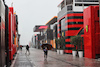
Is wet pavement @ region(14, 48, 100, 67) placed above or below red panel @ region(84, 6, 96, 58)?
below

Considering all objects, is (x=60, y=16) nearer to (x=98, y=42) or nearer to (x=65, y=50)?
(x=65, y=50)

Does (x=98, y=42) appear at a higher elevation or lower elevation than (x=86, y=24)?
lower

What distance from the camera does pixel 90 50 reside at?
28.5m

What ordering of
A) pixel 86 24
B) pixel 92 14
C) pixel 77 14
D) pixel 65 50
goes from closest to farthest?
pixel 92 14
pixel 86 24
pixel 77 14
pixel 65 50

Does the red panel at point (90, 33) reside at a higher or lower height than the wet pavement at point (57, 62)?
higher

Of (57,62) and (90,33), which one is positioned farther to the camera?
(90,33)

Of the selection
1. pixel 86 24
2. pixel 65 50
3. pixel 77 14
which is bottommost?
pixel 65 50

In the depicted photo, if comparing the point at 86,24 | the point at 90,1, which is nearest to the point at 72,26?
the point at 90,1

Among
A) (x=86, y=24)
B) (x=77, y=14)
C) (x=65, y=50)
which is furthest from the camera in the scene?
(x=65, y=50)

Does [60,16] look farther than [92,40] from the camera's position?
Yes

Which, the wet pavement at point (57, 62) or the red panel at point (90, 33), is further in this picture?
the red panel at point (90, 33)

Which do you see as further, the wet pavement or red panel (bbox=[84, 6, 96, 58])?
red panel (bbox=[84, 6, 96, 58])

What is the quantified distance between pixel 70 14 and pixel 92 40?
15.9 m

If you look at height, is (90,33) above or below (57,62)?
above
